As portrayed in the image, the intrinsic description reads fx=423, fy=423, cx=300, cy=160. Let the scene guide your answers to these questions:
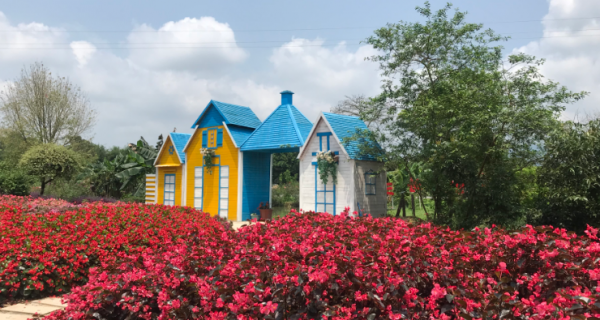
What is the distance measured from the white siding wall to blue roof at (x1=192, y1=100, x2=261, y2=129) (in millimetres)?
4139

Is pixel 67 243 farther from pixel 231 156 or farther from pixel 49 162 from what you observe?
pixel 49 162

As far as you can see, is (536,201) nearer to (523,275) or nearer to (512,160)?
(512,160)

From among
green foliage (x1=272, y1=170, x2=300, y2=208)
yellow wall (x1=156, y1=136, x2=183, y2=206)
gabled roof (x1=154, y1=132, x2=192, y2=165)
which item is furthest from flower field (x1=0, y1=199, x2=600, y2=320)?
green foliage (x1=272, y1=170, x2=300, y2=208)

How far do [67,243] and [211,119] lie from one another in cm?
1096

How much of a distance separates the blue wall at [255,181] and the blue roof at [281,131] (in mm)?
859

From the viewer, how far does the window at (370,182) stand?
1363 cm

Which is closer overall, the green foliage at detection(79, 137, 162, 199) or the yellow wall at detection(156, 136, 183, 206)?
the yellow wall at detection(156, 136, 183, 206)

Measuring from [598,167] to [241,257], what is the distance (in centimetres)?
856

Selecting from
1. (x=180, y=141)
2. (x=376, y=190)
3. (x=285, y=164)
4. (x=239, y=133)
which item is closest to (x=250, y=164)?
(x=239, y=133)

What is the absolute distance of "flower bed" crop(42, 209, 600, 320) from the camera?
10.3 ft

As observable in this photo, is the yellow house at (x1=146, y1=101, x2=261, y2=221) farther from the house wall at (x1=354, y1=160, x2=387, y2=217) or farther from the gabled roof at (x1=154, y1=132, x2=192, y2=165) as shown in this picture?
the house wall at (x1=354, y1=160, x2=387, y2=217)

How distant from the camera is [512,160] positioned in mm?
11172

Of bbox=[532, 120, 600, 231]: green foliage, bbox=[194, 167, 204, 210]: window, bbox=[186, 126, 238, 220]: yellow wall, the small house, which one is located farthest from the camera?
bbox=[194, 167, 204, 210]: window

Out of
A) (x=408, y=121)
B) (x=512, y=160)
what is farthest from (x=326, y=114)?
(x=512, y=160)
